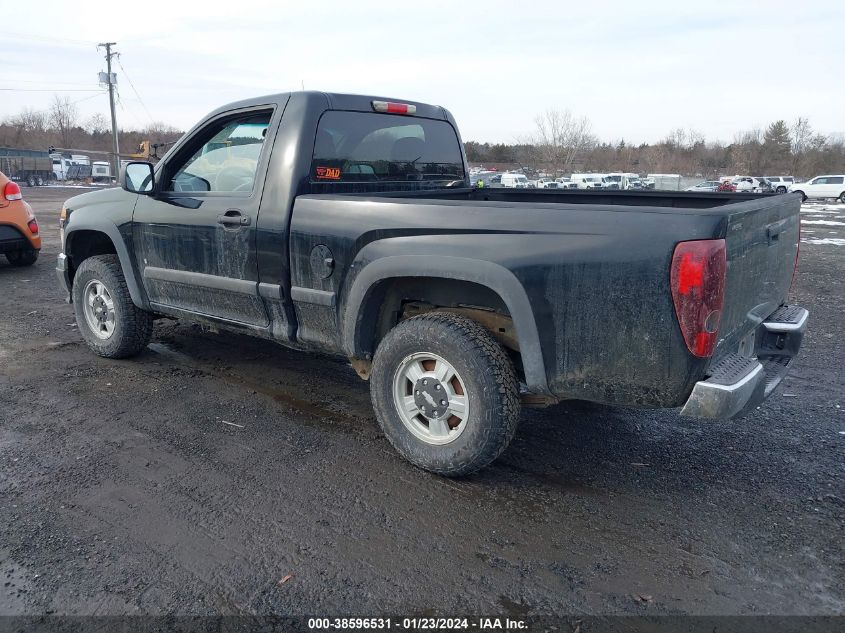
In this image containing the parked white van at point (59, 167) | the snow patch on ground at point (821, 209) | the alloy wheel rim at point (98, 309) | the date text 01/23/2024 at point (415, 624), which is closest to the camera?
the date text 01/23/2024 at point (415, 624)

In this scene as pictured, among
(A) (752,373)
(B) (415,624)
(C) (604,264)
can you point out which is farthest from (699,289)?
(B) (415,624)

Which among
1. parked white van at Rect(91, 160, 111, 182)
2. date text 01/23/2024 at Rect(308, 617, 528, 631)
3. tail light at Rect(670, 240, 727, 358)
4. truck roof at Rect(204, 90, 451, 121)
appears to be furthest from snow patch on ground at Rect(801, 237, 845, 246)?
parked white van at Rect(91, 160, 111, 182)

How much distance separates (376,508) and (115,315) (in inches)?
124

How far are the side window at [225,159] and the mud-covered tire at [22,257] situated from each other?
6.37 meters

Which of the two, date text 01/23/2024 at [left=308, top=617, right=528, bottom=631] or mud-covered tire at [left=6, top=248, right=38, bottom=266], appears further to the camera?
mud-covered tire at [left=6, top=248, right=38, bottom=266]

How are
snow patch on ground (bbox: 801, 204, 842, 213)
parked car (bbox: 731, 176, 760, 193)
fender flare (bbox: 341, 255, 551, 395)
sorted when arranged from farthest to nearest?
parked car (bbox: 731, 176, 760, 193) → snow patch on ground (bbox: 801, 204, 842, 213) → fender flare (bbox: 341, 255, 551, 395)

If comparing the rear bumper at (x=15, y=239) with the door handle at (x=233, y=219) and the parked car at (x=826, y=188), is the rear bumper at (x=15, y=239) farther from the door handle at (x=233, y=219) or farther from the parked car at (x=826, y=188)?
the parked car at (x=826, y=188)

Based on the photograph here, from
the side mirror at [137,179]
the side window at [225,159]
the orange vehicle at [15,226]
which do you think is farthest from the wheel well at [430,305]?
the orange vehicle at [15,226]

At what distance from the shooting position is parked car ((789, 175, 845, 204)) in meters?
38.7

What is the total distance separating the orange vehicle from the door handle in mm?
6416

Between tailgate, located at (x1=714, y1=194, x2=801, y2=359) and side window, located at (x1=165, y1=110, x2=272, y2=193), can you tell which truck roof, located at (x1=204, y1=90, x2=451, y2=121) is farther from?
tailgate, located at (x1=714, y1=194, x2=801, y2=359)

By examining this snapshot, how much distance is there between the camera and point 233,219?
13.1 ft

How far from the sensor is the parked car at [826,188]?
1522 inches

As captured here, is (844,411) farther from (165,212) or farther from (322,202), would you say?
Result: (165,212)
